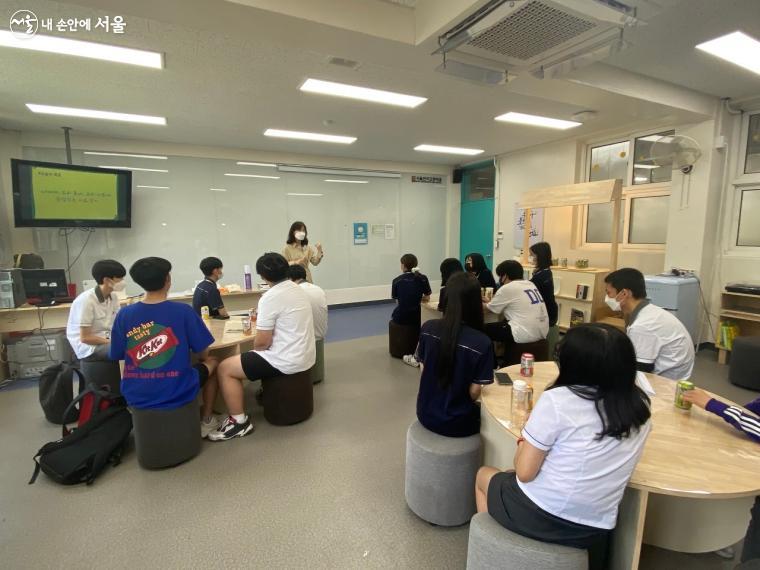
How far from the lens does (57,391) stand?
9.72ft

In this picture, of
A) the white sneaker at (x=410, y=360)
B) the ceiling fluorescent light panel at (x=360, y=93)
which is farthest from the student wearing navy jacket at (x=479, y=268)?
the ceiling fluorescent light panel at (x=360, y=93)

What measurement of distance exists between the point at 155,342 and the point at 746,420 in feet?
9.67

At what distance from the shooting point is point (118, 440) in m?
2.47

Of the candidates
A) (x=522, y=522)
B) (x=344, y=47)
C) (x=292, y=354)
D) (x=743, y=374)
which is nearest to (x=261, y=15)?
(x=344, y=47)

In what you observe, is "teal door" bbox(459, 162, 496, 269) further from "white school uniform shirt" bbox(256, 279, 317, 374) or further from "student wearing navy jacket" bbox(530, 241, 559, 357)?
"white school uniform shirt" bbox(256, 279, 317, 374)

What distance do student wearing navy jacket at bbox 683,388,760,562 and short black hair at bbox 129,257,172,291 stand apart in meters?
2.84

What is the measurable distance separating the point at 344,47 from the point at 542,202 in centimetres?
384

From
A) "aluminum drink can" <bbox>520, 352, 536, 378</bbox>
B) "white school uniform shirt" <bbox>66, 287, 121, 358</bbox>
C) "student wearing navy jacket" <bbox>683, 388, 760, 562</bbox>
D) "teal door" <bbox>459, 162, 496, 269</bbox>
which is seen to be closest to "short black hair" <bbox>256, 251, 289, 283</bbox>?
"white school uniform shirt" <bbox>66, 287, 121, 358</bbox>

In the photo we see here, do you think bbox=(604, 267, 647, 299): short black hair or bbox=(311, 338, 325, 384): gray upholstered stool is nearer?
bbox=(604, 267, 647, 299): short black hair

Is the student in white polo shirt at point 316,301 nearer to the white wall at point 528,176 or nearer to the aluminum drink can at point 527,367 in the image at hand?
the aluminum drink can at point 527,367

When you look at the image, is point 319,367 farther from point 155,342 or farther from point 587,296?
point 587,296

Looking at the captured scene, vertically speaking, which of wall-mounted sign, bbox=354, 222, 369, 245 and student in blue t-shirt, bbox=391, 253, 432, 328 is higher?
wall-mounted sign, bbox=354, 222, 369, 245

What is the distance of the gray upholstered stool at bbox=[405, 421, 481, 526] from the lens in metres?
1.86

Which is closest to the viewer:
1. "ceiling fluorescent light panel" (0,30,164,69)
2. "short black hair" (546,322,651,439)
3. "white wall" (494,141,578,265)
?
"short black hair" (546,322,651,439)
